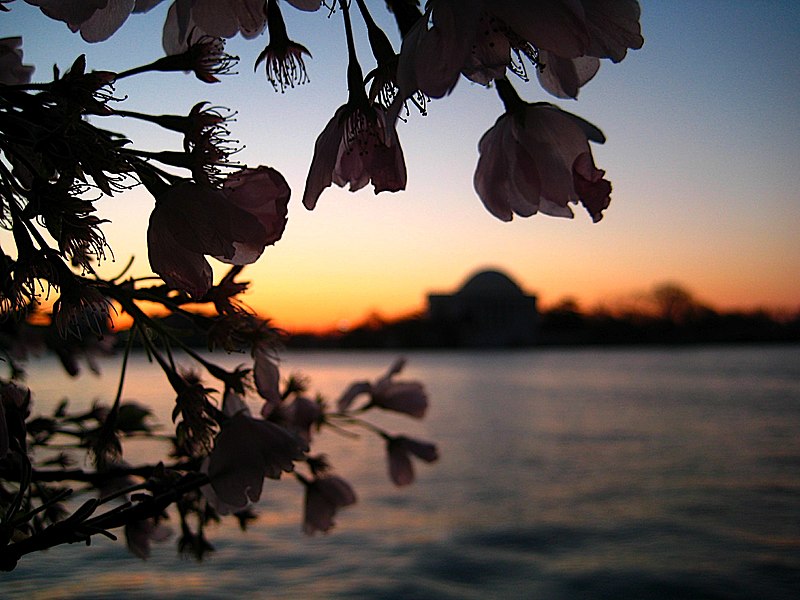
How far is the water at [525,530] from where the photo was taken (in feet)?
2.65

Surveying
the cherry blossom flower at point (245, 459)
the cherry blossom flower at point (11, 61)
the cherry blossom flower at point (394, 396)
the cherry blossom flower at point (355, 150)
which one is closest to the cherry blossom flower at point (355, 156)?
the cherry blossom flower at point (355, 150)

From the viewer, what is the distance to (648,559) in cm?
103

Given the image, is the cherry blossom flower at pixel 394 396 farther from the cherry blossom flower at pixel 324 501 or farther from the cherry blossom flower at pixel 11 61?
the cherry blossom flower at pixel 11 61

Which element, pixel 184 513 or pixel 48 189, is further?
pixel 184 513

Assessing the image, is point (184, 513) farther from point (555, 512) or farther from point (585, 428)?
point (585, 428)

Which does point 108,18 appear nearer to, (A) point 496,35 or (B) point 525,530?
(A) point 496,35

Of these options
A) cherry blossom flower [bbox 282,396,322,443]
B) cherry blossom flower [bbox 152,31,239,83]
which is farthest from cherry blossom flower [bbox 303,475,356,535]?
cherry blossom flower [bbox 152,31,239,83]

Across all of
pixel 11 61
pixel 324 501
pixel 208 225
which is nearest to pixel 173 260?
pixel 208 225

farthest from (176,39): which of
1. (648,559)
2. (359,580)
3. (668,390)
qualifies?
(668,390)

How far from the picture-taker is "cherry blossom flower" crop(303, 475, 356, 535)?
1.72ft

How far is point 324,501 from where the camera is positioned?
529 mm

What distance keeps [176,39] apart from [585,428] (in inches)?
108

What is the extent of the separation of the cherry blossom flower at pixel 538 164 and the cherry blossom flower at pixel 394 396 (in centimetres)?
37

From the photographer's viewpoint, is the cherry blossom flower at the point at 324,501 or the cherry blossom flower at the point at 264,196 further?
the cherry blossom flower at the point at 324,501
